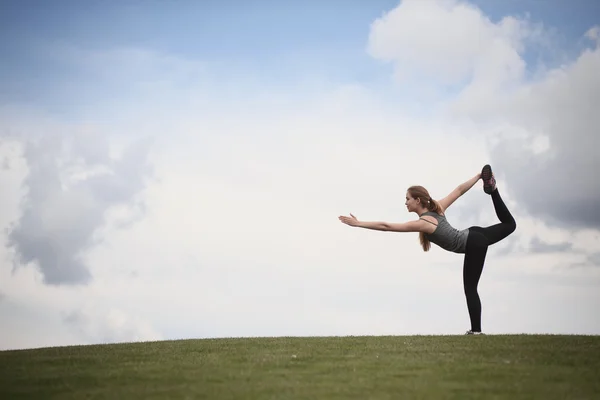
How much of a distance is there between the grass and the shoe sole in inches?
134

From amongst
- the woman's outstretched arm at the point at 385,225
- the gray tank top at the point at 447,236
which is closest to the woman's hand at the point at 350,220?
the woman's outstretched arm at the point at 385,225

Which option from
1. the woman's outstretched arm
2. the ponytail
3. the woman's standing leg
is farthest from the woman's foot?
the woman's outstretched arm

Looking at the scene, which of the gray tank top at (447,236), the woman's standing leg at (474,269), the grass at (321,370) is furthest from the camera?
the woman's standing leg at (474,269)

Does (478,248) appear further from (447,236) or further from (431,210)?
(431,210)

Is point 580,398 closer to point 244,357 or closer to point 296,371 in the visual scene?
point 296,371

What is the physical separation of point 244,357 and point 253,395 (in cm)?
336

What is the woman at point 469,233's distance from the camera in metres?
14.7

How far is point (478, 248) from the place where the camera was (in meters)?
14.8

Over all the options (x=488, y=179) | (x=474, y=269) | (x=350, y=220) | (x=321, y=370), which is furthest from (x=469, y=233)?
(x=321, y=370)

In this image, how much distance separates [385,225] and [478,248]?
260cm

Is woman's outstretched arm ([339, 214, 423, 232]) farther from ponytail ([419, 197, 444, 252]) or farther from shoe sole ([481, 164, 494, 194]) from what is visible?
shoe sole ([481, 164, 494, 194])

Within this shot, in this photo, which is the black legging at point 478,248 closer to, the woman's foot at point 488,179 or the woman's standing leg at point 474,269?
the woman's standing leg at point 474,269

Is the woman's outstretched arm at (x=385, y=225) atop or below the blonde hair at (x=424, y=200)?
below

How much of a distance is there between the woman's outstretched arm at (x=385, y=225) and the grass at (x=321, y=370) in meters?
2.50
